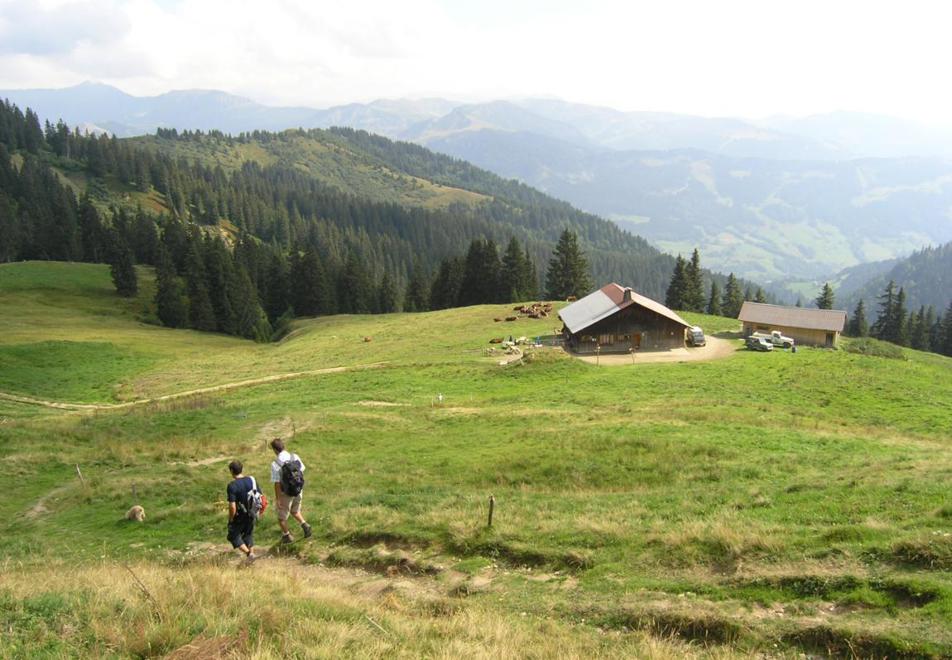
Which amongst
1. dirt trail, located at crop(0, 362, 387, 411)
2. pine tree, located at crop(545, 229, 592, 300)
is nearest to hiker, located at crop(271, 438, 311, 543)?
dirt trail, located at crop(0, 362, 387, 411)

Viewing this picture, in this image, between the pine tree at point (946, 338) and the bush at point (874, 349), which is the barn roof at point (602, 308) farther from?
the pine tree at point (946, 338)

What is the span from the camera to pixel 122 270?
93938 millimetres

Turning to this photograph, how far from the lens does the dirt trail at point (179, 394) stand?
4088 cm

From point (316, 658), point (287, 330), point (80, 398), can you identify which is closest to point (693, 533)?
point (316, 658)

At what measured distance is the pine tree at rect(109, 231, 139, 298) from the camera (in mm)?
93000

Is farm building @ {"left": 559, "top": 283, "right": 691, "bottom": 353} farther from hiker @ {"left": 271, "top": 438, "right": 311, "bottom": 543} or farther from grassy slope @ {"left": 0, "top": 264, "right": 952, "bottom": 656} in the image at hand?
hiker @ {"left": 271, "top": 438, "right": 311, "bottom": 543}

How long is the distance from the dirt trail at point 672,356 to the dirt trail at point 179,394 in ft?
66.9

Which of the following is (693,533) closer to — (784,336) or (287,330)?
(784,336)

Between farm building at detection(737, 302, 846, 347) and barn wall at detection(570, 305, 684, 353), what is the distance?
36.1 ft

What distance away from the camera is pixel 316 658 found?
816 cm

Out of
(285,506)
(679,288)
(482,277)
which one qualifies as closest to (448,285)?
(482,277)

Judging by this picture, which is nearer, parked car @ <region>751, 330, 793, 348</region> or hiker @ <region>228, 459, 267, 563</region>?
hiker @ <region>228, 459, 267, 563</region>

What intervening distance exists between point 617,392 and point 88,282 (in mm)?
97878

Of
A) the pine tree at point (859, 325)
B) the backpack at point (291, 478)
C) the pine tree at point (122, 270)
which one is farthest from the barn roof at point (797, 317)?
the pine tree at point (122, 270)
